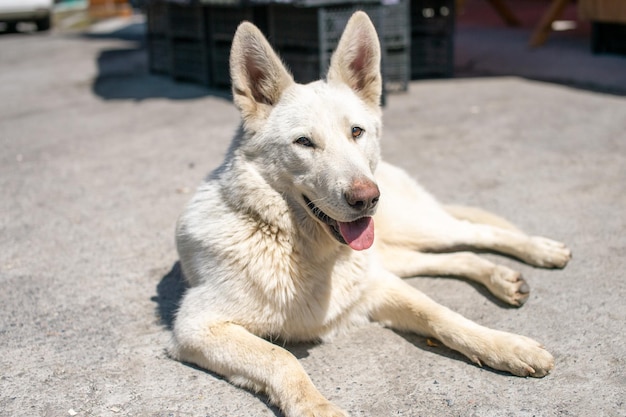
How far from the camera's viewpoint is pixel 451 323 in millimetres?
3129

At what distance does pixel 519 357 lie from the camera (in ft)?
9.48

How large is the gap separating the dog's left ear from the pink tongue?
0.74 m

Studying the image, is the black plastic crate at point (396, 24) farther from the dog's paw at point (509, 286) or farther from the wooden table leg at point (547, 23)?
the dog's paw at point (509, 286)

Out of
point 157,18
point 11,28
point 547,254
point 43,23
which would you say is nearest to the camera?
point 547,254

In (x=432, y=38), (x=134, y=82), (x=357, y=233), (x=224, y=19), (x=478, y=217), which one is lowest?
(x=478, y=217)

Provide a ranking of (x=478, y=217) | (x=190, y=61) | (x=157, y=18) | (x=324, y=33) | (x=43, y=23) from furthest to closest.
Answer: (x=43, y=23) → (x=157, y=18) → (x=190, y=61) → (x=324, y=33) → (x=478, y=217)

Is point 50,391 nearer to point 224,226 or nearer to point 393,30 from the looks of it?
point 224,226

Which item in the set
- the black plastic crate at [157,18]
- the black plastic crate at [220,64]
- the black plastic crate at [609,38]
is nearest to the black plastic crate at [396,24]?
the black plastic crate at [220,64]

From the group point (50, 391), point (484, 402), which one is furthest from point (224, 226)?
point (484, 402)

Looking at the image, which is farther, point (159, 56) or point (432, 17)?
point (159, 56)

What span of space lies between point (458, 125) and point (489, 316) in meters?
4.05

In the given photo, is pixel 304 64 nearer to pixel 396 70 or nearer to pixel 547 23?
pixel 396 70

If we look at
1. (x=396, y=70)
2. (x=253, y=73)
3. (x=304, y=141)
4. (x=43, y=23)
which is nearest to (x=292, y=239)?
(x=304, y=141)

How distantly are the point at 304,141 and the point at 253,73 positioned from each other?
0.47 metres
